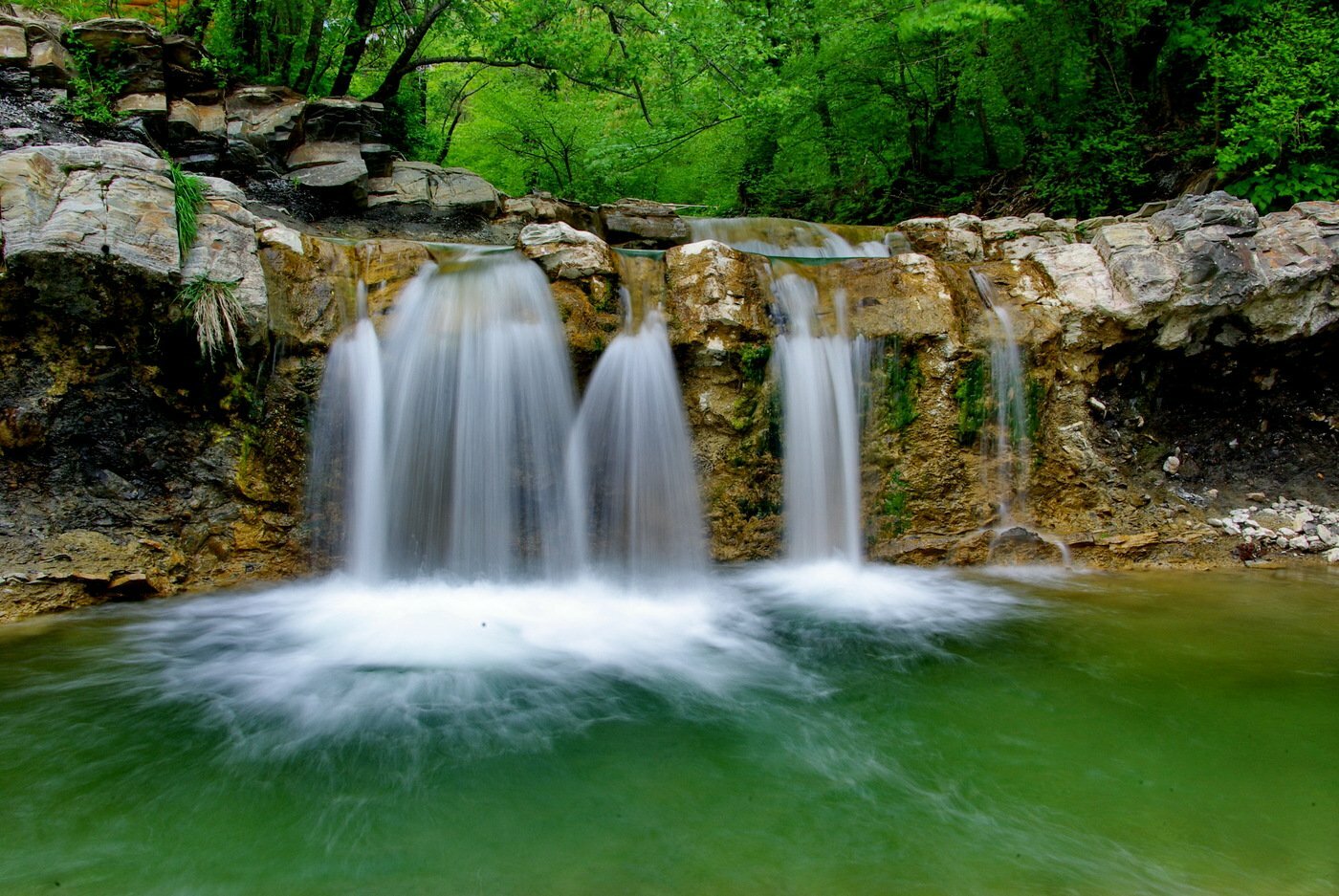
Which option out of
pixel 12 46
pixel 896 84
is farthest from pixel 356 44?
pixel 896 84

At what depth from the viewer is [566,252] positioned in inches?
265

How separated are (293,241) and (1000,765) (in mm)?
6476

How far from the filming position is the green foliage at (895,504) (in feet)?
22.8

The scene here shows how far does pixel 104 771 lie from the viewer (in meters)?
3.38

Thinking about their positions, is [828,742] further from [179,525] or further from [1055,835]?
[179,525]

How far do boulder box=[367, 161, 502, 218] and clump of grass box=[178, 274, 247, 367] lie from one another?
5.41 meters

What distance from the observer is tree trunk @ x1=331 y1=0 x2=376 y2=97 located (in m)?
11.8

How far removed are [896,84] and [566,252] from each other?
9.02 m

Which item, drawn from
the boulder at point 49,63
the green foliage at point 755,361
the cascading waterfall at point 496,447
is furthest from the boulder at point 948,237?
the boulder at point 49,63

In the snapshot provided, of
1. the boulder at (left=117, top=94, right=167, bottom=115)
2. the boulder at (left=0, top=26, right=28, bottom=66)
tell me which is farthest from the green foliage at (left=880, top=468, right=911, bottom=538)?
the boulder at (left=0, top=26, right=28, bottom=66)

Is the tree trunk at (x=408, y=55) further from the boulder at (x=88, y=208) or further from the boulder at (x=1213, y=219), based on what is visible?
the boulder at (x=1213, y=219)

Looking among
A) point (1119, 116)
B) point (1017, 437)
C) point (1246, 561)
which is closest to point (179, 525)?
point (1017, 437)

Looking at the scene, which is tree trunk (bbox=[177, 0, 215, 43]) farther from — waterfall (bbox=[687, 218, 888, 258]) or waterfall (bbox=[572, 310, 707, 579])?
waterfall (bbox=[572, 310, 707, 579])

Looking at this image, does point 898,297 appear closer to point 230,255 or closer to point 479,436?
point 479,436
